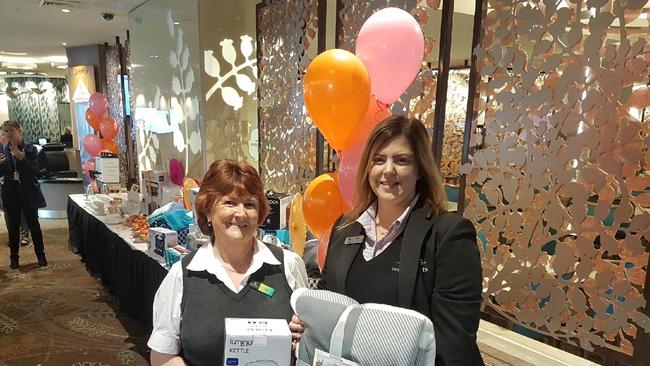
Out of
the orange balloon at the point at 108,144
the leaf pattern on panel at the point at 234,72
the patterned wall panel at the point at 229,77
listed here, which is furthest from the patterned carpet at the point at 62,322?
the leaf pattern on panel at the point at 234,72

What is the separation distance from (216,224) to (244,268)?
0.16 meters

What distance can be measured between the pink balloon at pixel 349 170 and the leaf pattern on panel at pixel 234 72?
8.26 ft

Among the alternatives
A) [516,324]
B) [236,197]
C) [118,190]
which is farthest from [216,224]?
[118,190]

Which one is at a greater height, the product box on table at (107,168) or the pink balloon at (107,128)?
the pink balloon at (107,128)

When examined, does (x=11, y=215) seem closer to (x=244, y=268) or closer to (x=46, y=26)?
(x=46, y=26)

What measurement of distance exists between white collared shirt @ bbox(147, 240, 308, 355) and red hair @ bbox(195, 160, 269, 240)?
0.14m

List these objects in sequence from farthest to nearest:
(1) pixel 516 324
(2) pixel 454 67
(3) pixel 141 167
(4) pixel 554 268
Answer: (2) pixel 454 67
(3) pixel 141 167
(1) pixel 516 324
(4) pixel 554 268

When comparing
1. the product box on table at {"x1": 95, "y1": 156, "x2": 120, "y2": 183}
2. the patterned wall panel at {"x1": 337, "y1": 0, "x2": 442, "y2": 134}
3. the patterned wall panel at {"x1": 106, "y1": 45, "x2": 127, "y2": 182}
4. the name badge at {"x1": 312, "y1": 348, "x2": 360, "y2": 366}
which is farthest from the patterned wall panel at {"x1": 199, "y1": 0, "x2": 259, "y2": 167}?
the patterned wall panel at {"x1": 106, "y1": 45, "x2": 127, "y2": 182}

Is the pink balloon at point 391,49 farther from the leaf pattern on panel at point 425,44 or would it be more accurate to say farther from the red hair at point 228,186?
the red hair at point 228,186

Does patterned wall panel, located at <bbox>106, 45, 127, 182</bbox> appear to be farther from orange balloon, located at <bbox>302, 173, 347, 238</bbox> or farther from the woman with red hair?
the woman with red hair

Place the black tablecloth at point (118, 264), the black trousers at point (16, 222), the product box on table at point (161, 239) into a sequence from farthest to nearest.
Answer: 1. the black trousers at point (16, 222)
2. the black tablecloth at point (118, 264)
3. the product box on table at point (161, 239)

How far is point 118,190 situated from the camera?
17.3 feet

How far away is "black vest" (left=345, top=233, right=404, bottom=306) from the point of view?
114 cm

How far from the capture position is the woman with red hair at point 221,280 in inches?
50.5
